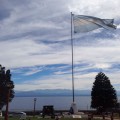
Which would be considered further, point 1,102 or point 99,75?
point 99,75

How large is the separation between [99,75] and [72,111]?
40.6 meters

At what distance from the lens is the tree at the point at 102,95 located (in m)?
80.4

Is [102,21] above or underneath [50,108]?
above

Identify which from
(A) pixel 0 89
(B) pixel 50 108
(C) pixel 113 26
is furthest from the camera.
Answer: (A) pixel 0 89

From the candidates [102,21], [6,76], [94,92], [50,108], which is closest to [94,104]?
[94,92]

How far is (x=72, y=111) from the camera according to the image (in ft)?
141

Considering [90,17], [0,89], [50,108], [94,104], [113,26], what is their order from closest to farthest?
[113,26] → [90,17] → [50,108] → [0,89] → [94,104]

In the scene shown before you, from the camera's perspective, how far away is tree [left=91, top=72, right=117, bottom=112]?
80.4 metres

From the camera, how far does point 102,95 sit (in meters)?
80.6

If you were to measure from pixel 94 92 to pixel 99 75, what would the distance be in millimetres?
3810

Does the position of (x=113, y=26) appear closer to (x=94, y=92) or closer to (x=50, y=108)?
(x=50, y=108)

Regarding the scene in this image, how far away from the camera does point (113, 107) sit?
83.4 metres

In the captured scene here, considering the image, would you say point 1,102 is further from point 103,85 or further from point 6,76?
point 103,85

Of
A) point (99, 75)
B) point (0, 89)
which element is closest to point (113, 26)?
point (0, 89)
